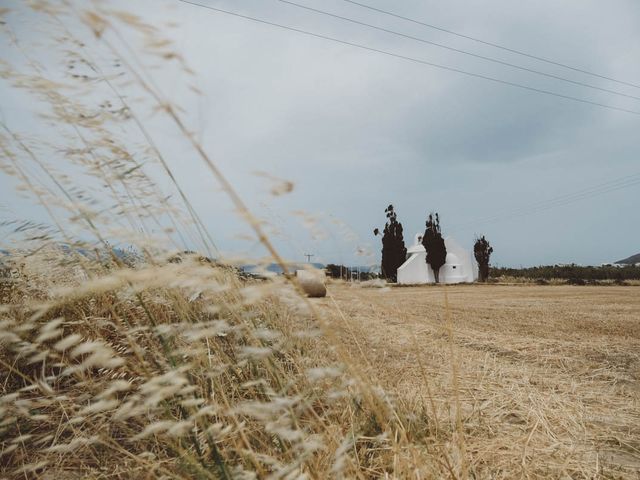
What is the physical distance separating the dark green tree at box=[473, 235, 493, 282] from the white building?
7.44 feet

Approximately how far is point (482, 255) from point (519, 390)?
3740cm

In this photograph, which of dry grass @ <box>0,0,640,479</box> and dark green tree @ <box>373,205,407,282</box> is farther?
dark green tree @ <box>373,205,407,282</box>

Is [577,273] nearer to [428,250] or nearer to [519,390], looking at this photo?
[428,250]

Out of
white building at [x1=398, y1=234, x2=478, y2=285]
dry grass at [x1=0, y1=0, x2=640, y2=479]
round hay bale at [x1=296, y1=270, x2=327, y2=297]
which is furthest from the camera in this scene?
white building at [x1=398, y1=234, x2=478, y2=285]

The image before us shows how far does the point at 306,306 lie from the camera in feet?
3.28

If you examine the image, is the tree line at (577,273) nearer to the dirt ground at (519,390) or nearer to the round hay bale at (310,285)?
the round hay bale at (310,285)

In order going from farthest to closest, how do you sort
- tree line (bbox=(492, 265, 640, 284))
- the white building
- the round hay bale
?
the white building
tree line (bbox=(492, 265, 640, 284))
the round hay bale

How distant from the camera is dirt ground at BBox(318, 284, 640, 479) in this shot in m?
1.41

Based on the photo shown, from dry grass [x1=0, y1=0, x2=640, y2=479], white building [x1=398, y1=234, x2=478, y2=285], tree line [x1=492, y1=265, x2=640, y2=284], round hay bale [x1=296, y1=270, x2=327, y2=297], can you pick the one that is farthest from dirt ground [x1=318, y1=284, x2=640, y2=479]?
white building [x1=398, y1=234, x2=478, y2=285]

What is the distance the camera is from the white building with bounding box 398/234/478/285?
3884cm

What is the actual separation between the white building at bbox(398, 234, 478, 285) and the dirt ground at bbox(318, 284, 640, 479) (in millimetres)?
35044

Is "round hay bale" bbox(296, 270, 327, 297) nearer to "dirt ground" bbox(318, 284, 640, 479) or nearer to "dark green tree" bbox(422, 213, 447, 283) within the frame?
"dirt ground" bbox(318, 284, 640, 479)

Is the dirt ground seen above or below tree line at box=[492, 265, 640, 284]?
below

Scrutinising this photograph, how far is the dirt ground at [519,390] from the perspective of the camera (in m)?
1.41
